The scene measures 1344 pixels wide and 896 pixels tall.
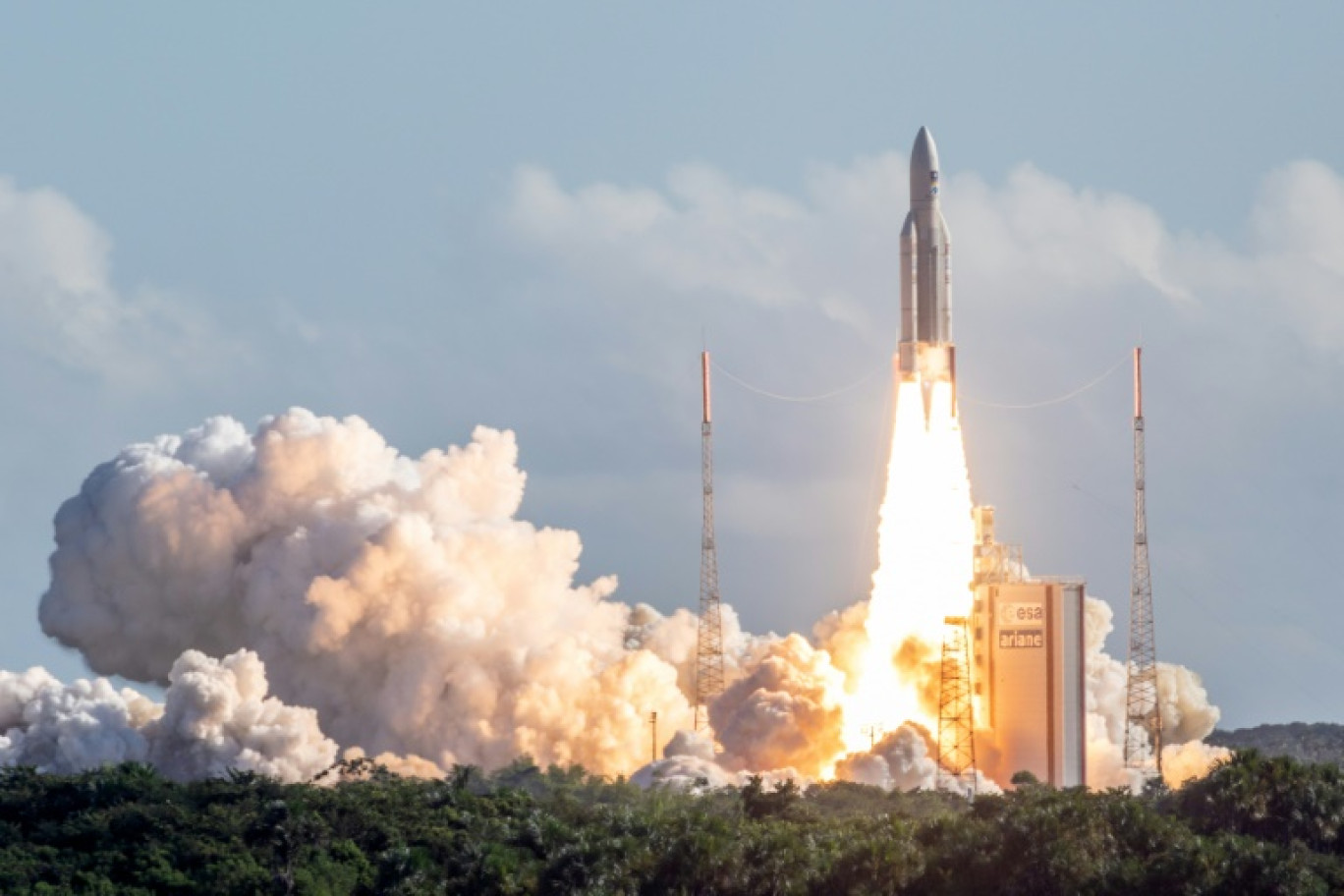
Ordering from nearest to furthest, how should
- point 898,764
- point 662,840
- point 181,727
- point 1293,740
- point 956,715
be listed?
point 662,840
point 898,764
point 956,715
point 181,727
point 1293,740

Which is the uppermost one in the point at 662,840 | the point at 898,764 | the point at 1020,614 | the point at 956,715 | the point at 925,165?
the point at 925,165

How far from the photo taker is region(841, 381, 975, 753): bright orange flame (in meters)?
116

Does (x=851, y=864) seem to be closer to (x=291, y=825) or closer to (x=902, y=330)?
(x=291, y=825)

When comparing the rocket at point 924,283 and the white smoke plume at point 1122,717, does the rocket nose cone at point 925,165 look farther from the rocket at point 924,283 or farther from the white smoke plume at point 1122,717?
the white smoke plume at point 1122,717

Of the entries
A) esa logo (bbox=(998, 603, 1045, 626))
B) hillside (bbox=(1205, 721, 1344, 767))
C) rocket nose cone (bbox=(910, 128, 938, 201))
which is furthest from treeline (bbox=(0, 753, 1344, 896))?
hillside (bbox=(1205, 721, 1344, 767))

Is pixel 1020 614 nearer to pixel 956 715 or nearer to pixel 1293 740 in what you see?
pixel 956 715

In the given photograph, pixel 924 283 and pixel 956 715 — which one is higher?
pixel 924 283

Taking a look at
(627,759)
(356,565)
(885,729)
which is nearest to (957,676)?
(885,729)

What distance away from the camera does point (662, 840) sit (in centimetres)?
9031

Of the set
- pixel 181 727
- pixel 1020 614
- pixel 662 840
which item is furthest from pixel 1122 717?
pixel 662 840

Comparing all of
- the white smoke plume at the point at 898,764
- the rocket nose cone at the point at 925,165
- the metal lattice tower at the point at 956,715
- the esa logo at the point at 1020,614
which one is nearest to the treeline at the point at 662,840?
the white smoke plume at the point at 898,764

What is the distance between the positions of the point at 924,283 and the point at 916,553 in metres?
8.88

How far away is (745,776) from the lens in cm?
11369

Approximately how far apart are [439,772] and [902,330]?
21182 mm
